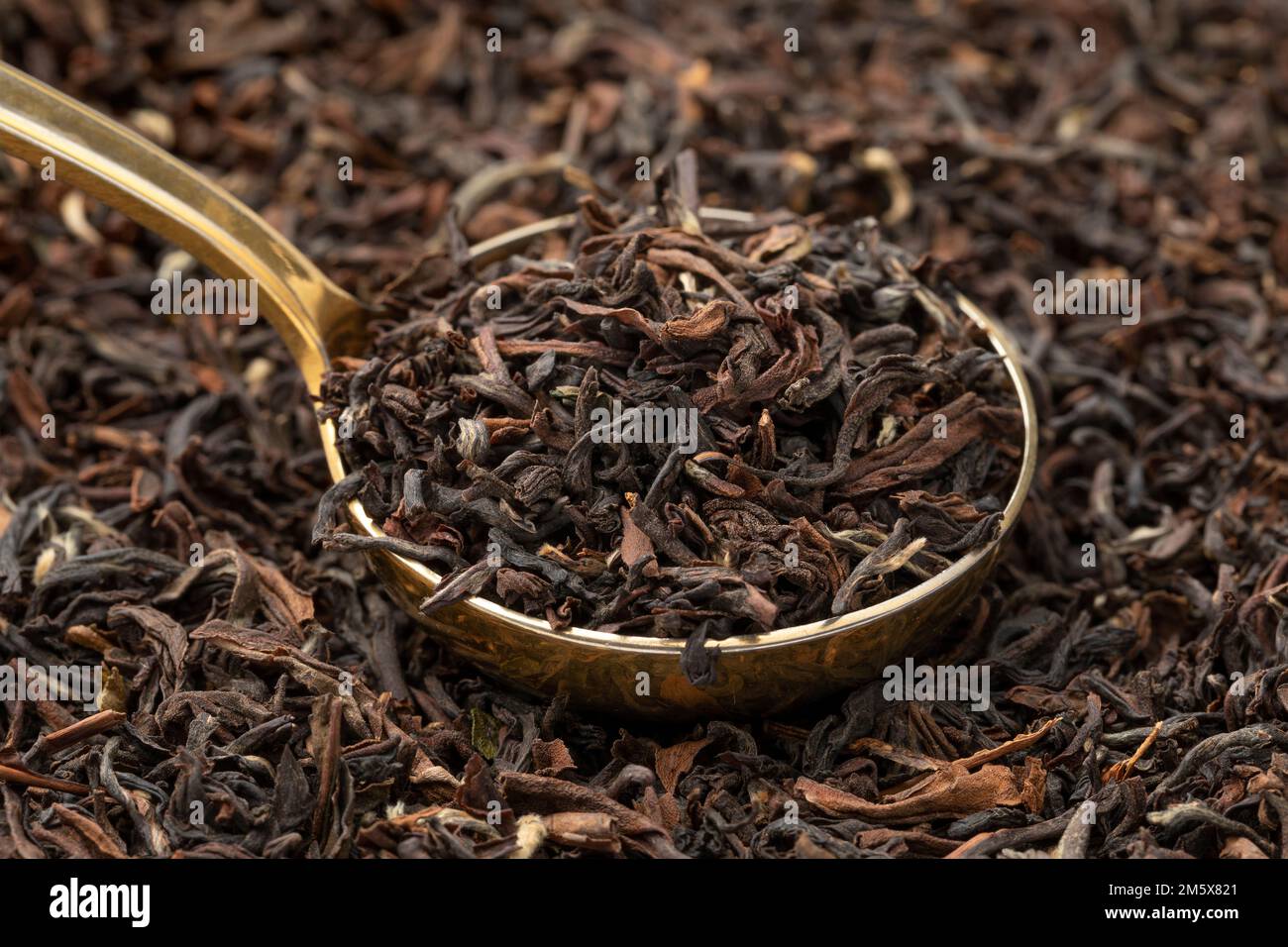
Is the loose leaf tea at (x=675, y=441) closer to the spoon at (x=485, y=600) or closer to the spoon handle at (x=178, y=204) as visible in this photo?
the spoon at (x=485, y=600)

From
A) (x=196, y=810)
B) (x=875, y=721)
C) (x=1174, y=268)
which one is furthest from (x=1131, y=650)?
(x=196, y=810)

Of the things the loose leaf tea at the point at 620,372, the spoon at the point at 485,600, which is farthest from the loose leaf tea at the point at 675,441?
the loose leaf tea at the point at 620,372

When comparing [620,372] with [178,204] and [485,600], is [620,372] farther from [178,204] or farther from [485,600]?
[178,204]

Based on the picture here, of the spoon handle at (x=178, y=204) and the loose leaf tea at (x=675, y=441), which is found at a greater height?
the spoon handle at (x=178, y=204)

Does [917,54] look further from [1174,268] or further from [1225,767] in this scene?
[1225,767]

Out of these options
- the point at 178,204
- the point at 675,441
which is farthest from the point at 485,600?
the point at 178,204

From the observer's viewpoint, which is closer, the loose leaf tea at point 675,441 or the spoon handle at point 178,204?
the loose leaf tea at point 675,441
